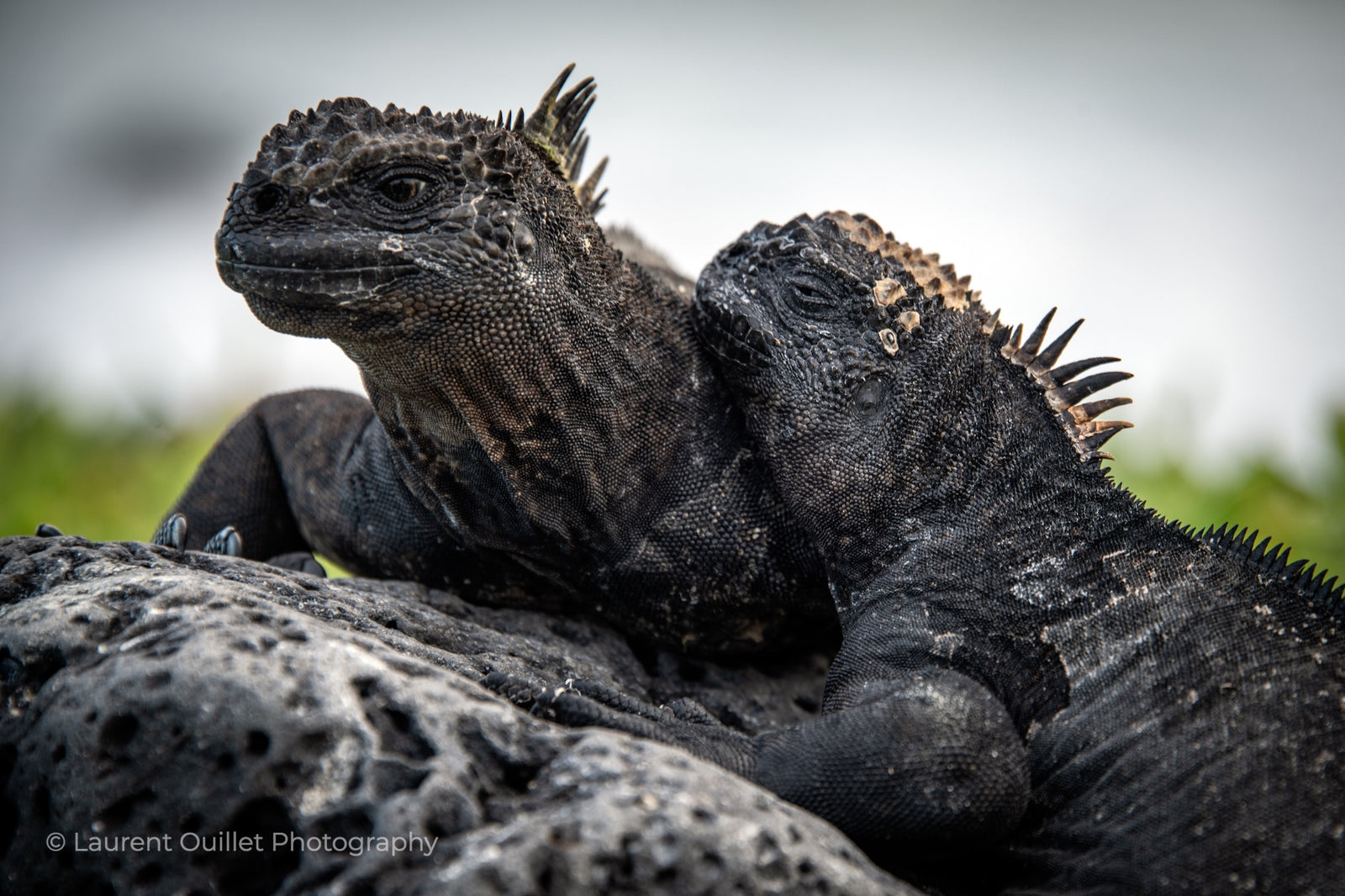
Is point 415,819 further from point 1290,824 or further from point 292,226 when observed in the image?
point 1290,824

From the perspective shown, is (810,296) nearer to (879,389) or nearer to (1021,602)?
(879,389)

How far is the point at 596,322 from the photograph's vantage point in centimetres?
359

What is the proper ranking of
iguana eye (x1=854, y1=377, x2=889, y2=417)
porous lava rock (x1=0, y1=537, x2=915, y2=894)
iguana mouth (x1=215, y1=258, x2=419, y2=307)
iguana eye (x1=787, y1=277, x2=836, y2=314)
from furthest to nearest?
1. iguana eye (x1=787, y1=277, x2=836, y2=314)
2. iguana eye (x1=854, y1=377, x2=889, y2=417)
3. iguana mouth (x1=215, y1=258, x2=419, y2=307)
4. porous lava rock (x1=0, y1=537, x2=915, y2=894)

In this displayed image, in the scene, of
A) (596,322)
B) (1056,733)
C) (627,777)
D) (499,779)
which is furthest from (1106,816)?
(596,322)

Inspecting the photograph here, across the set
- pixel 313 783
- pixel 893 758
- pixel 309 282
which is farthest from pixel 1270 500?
pixel 313 783

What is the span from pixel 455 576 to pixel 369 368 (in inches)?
39.1

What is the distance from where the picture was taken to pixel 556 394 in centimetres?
350

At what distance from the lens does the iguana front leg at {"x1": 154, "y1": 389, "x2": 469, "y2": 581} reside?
4.06 metres

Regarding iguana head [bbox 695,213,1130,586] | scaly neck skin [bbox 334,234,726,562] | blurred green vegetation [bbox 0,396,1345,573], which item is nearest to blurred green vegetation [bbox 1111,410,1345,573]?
blurred green vegetation [bbox 0,396,1345,573]

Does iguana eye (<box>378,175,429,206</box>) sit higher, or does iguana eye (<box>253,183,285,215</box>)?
iguana eye (<box>378,175,429,206</box>)

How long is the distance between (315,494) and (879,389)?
2354 mm

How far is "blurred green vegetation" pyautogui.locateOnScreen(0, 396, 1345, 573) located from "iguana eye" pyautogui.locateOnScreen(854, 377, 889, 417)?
186 inches

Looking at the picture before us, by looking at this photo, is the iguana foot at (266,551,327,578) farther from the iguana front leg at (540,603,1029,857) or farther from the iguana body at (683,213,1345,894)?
the iguana body at (683,213,1345,894)

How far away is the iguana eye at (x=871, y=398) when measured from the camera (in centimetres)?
347
